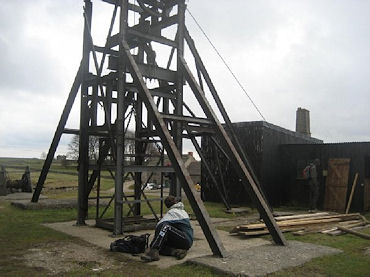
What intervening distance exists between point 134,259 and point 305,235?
4.70m

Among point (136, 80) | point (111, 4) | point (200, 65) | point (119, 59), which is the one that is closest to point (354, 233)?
point (200, 65)

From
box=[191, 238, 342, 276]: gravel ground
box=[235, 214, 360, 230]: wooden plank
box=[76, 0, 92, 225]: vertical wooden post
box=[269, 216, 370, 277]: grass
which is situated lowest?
box=[269, 216, 370, 277]: grass

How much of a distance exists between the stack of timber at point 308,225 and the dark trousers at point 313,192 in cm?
335

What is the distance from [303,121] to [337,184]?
7105 millimetres

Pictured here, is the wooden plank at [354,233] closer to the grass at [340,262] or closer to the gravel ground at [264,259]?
the grass at [340,262]

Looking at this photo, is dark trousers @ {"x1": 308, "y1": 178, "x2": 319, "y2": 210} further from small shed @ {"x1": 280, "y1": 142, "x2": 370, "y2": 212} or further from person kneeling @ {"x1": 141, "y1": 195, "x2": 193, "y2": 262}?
person kneeling @ {"x1": 141, "y1": 195, "x2": 193, "y2": 262}

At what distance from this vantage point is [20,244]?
776 cm

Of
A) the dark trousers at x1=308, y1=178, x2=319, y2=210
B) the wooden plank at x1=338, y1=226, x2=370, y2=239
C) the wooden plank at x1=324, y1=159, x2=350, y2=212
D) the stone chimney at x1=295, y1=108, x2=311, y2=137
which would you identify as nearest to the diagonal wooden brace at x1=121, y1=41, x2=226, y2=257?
the wooden plank at x1=338, y1=226, x2=370, y2=239

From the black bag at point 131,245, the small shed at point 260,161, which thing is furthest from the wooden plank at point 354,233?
the small shed at point 260,161

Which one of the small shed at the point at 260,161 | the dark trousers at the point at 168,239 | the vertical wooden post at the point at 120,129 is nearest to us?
the dark trousers at the point at 168,239

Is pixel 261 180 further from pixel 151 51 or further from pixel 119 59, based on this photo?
pixel 119 59

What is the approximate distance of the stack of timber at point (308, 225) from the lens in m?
9.12

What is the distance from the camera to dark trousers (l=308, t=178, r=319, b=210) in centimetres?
1538

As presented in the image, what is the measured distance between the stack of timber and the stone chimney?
1097 centimetres
